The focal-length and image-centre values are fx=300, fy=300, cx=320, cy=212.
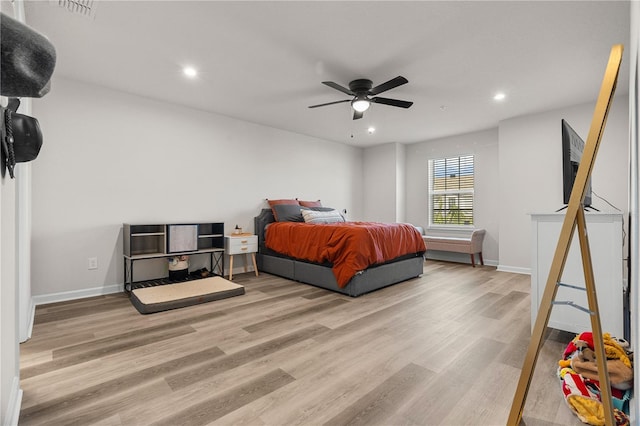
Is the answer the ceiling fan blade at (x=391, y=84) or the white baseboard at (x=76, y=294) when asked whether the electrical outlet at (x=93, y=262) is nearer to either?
the white baseboard at (x=76, y=294)

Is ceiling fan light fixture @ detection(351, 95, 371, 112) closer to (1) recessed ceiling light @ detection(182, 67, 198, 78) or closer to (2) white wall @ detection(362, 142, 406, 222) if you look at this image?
(1) recessed ceiling light @ detection(182, 67, 198, 78)

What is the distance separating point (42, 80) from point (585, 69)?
4261 millimetres

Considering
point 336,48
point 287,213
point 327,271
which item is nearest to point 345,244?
point 327,271

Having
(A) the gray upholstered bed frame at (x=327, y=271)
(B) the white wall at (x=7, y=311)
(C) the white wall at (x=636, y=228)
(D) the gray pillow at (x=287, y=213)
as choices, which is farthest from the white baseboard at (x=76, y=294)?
(C) the white wall at (x=636, y=228)

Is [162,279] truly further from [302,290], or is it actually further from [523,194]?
[523,194]

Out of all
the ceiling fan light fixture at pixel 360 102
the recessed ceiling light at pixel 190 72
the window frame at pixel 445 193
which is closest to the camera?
the recessed ceiling light at pixel 190 72

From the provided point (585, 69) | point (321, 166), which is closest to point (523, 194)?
point (585, 69)

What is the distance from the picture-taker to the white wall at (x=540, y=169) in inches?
154

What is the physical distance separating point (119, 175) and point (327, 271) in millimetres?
2780

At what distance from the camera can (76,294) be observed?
331 centimetres

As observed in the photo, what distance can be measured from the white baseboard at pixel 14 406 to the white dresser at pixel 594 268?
298 centimetres

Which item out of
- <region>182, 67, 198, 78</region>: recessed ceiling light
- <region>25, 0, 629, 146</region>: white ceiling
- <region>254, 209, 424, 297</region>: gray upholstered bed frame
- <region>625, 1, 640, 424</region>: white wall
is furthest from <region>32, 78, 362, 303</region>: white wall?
<region>625, 1, 640, 424</region>: white wall

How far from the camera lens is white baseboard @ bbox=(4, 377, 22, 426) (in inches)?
47.8

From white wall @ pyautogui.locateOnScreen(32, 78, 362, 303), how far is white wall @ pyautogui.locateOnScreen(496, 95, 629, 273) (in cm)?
385
